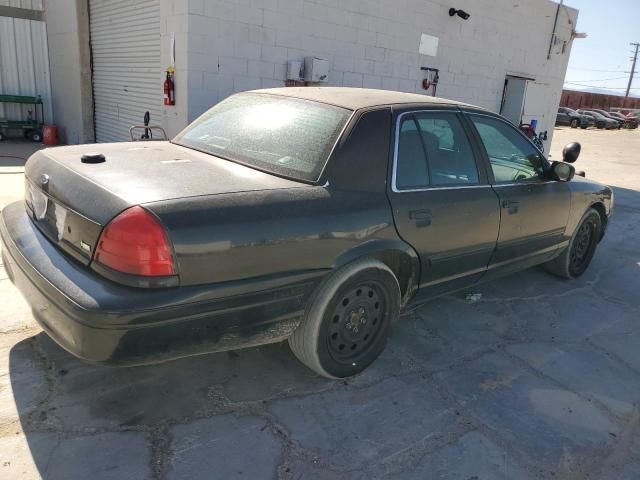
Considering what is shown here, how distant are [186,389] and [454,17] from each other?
10072 millimetres

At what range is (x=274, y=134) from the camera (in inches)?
115

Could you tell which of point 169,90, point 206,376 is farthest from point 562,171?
point 169,90

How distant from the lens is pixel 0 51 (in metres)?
11.5

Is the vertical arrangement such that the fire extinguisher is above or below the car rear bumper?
above

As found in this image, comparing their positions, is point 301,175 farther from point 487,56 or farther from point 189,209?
point 487,56

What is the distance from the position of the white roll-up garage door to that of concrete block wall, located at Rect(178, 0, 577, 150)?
→ 122 centimetres

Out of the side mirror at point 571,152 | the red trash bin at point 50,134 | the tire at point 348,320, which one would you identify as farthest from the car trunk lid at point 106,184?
the red trash bin at point 50,134

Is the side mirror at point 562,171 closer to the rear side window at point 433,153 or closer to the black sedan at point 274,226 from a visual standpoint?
the black sedan at point 274,226

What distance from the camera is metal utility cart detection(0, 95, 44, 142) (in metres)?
11.3

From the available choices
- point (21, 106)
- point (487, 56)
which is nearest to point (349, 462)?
point (487, 56)

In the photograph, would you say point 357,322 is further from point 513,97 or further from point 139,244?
point 513,97

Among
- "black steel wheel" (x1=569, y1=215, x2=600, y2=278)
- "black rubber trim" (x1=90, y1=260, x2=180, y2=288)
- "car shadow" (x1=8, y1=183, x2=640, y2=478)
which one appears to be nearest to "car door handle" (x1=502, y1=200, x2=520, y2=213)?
"car shadow" (x1=8, y1=183, x2=640, y2=478)

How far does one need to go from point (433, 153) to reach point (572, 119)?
3901cm

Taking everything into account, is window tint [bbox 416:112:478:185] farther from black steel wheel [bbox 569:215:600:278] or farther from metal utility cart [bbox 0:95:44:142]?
metal utility cart [bbox 0:95:44:142]
